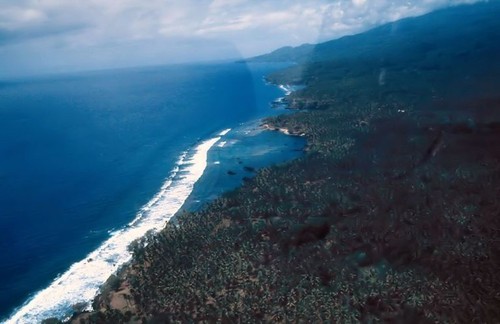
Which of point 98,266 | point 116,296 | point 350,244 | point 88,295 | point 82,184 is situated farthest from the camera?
point 82,184

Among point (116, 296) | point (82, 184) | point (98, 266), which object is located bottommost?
point (98, 266)

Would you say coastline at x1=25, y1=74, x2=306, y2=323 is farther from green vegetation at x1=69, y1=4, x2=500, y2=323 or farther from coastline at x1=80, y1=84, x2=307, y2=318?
green vegetation at x1=69, y1=4, x2=500, y2=323

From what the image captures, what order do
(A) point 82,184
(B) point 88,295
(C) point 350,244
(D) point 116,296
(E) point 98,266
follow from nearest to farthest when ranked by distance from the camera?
1. (D) point 116,296
2. (C) point 350,244
3. (B) point 88,295
4. (E) point 98,266
5. (A) point 82,184

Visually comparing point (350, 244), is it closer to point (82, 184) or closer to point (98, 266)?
point (98, 266)

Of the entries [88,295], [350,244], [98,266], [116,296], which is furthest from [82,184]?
[350,244]

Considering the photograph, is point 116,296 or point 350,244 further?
point 350,244

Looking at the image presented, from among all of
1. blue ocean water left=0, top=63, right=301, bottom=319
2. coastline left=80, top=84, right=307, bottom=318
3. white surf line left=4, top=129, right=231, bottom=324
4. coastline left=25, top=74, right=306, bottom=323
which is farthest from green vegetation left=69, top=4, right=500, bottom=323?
blue ocean water left=0, top=63, right=301, bottom=319

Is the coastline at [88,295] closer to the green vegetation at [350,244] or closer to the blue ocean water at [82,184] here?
the green vegetation at [350,244]

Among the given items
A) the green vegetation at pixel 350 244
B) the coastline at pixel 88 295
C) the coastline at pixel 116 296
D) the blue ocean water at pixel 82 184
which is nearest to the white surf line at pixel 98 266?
the coastline at pixel 88 295
